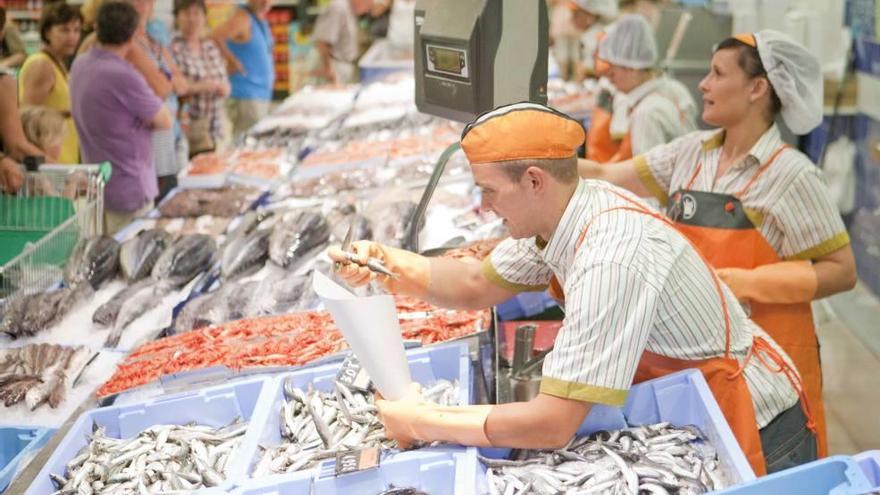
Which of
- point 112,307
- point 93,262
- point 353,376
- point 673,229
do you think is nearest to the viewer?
point 673,229

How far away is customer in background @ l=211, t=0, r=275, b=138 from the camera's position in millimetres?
9453

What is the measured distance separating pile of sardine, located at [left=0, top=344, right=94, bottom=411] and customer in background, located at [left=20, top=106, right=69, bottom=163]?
141 centimetres

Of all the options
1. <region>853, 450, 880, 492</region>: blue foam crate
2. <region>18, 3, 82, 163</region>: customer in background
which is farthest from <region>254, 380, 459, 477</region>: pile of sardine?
<region>18, 3, 82, 163</region>: customer in background

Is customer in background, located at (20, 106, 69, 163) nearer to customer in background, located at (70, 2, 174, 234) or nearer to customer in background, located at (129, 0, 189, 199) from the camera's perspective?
customer in background, located at (70, 2, 174, 234)

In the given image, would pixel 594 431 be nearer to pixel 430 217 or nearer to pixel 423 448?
pixel 423 448

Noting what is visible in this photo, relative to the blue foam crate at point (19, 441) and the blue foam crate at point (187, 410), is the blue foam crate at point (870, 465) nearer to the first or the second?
the blue foam crate at point (187, 410)

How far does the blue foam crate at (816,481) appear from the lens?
2.25 m

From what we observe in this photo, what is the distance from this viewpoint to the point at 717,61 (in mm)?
3834

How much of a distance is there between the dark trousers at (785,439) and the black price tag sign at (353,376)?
118 cm

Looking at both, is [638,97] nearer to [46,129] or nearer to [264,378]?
[46,129]

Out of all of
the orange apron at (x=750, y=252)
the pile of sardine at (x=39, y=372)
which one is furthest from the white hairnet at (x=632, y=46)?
the pile of sardine at (x=39, y=372)

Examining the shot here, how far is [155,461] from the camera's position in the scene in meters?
2.94

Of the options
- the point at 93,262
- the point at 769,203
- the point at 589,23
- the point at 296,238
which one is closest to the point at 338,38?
the point at 589,23

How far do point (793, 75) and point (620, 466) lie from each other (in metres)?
1.83
